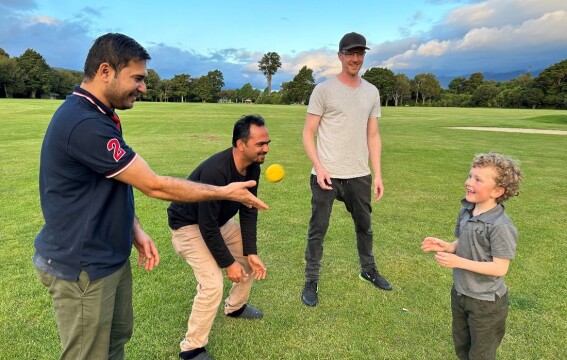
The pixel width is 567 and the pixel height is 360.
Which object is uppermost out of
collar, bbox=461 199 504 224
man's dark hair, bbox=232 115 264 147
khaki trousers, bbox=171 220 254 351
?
man's dark hair, bbox=232 115 264 147

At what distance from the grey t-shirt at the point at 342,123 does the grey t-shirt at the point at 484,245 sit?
165 cm

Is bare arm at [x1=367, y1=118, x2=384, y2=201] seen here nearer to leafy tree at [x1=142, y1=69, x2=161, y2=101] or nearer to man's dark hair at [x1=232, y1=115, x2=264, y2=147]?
man's dark hair at [x1=232, y1=115, x2=264, y2=147]

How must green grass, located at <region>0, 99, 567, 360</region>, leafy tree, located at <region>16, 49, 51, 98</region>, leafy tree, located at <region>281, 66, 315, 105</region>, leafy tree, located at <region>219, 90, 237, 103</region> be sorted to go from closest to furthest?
green grass, located at <region>0, 99, 567, 360</region> < leafy tree, located at <region>16, 49, 51, 98</region> < leafy tree, located at <region>281, 66, 315, 105</region> < leafy tree, located at <region>219, 90, 237, 103</region>

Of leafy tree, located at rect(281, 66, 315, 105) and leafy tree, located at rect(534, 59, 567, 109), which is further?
leafy tree, located at rect(281, 66, 315, 105)

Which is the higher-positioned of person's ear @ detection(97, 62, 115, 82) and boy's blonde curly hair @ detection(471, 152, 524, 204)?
person's ear @ detection(97, 62, 115, 82)

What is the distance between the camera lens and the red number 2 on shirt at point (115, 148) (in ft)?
6.53

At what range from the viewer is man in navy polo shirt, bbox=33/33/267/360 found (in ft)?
6.54

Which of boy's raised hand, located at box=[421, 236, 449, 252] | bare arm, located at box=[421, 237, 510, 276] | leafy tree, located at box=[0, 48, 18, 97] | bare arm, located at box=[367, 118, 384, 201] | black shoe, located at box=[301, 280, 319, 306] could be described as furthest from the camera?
leafy tree, located at box=[0, 48, 18, 97]

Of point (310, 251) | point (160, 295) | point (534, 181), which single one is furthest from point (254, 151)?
point (534, 181)

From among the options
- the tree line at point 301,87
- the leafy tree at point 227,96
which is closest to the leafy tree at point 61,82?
the tree line at point 301,87

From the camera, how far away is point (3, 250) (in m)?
5.37

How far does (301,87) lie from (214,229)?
110 meters

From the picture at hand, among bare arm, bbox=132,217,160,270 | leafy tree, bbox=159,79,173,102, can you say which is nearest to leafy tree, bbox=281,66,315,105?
leafy tree, bbox=159,79,173,102

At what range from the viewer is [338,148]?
4375mm
